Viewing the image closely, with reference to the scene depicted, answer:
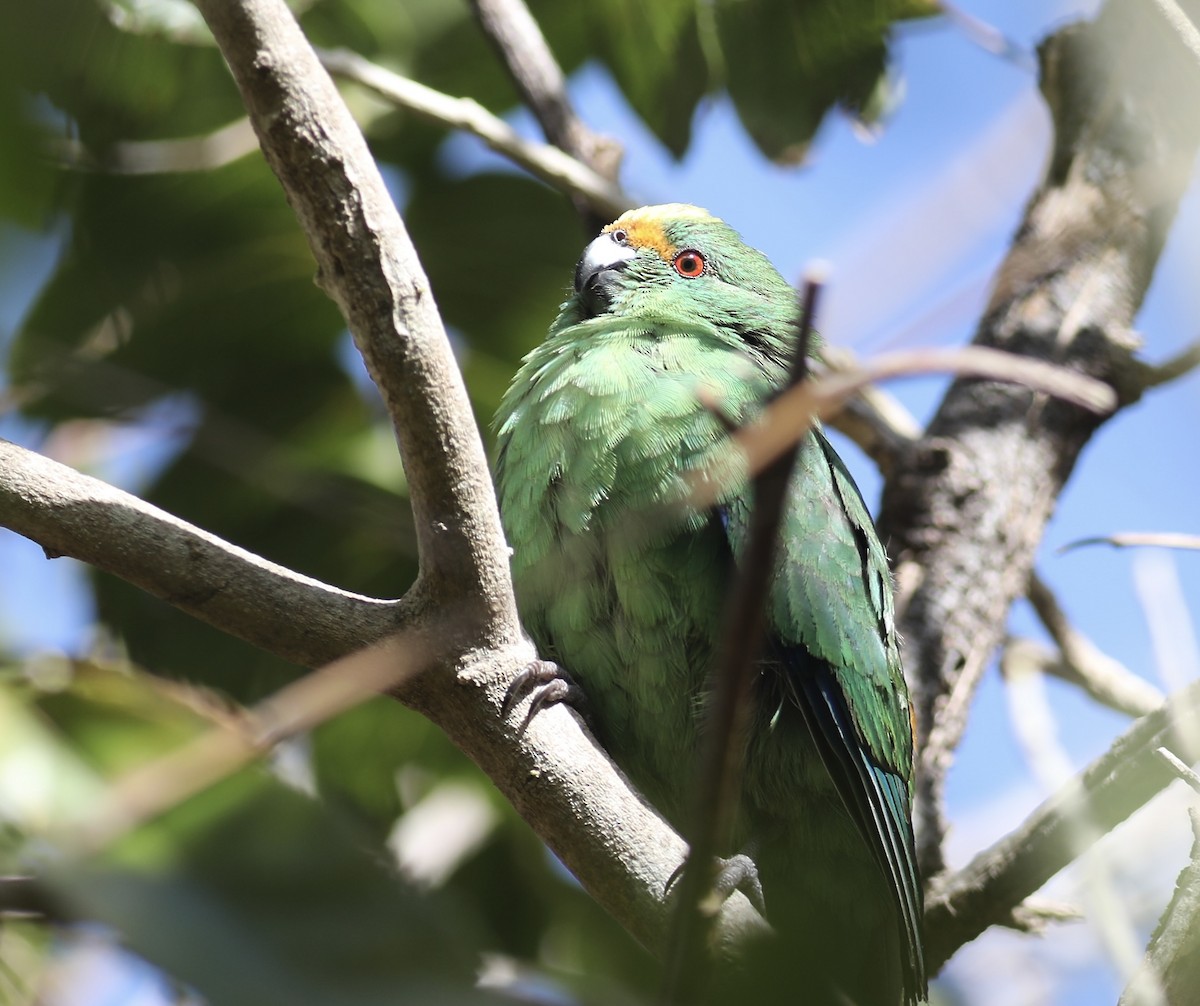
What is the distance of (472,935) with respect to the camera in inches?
62.8

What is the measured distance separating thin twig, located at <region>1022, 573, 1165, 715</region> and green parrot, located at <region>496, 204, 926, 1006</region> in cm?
110

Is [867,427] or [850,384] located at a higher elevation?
[867,427]

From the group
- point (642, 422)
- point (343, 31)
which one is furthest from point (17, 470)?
point (343, 31)

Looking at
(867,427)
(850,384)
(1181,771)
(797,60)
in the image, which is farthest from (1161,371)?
(850,384)

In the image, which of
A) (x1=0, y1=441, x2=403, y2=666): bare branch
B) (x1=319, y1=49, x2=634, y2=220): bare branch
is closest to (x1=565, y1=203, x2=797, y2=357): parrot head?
(x1=319, y1=49, x2=634, y2=220): bare branch

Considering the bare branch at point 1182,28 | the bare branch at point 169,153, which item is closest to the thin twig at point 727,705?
the bare branch at point 1182,28

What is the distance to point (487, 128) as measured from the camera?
3.93 m

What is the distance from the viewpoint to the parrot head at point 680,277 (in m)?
3.68

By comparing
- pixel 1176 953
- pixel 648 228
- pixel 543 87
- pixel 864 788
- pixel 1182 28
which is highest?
pixel 543 87

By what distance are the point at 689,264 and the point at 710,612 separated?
1402mm

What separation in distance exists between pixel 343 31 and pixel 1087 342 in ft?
9.33

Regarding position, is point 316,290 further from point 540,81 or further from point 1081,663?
point 1081,663

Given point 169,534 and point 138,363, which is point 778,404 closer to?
point 169,534

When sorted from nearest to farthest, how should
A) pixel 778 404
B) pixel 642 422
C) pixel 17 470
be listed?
1. pixel 778 404
2. pixel 17 470
3. pixel 642 422
